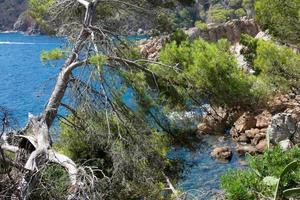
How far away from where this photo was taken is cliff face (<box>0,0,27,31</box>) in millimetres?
130000

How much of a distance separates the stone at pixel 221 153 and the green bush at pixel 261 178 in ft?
38.3

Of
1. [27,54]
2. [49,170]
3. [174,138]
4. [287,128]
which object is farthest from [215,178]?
[27,54]

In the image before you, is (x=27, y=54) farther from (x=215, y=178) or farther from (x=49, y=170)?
(x=49, y=170)

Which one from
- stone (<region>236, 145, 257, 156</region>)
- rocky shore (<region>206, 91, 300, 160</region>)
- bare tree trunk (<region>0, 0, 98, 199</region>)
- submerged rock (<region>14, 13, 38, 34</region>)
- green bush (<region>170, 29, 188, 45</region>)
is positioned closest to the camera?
bare tree trunk (<region>0, 0, 98, 199</region>)

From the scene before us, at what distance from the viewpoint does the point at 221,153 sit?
20.0 meters

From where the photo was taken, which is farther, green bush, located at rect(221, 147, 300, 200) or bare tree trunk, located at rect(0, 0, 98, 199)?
green bush, located at rect(221, 147, 300, 200)

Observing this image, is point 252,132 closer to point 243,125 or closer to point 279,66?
point 243,125

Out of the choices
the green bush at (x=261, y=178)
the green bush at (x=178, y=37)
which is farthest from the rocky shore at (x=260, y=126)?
the green bush at (x=261, y=178)

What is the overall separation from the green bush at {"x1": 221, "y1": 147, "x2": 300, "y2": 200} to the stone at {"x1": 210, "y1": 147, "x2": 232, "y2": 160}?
11.7 metres

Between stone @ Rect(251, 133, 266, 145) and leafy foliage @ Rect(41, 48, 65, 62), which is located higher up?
leafy foliage @ Rect(41, 48, 65, 62)

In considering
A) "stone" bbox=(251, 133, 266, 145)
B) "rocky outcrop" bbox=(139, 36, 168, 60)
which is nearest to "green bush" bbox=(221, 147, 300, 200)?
"rocky outcrop" bbox=(139, 36, 168, 60)

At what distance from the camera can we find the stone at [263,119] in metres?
22.6

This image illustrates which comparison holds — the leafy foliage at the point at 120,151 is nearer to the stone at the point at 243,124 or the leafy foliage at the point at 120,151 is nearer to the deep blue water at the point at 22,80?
the deep blue water at the point at 22,80

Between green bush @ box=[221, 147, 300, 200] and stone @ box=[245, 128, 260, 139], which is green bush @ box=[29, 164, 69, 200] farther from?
stone @ box=[245, 128, 260, 139]
